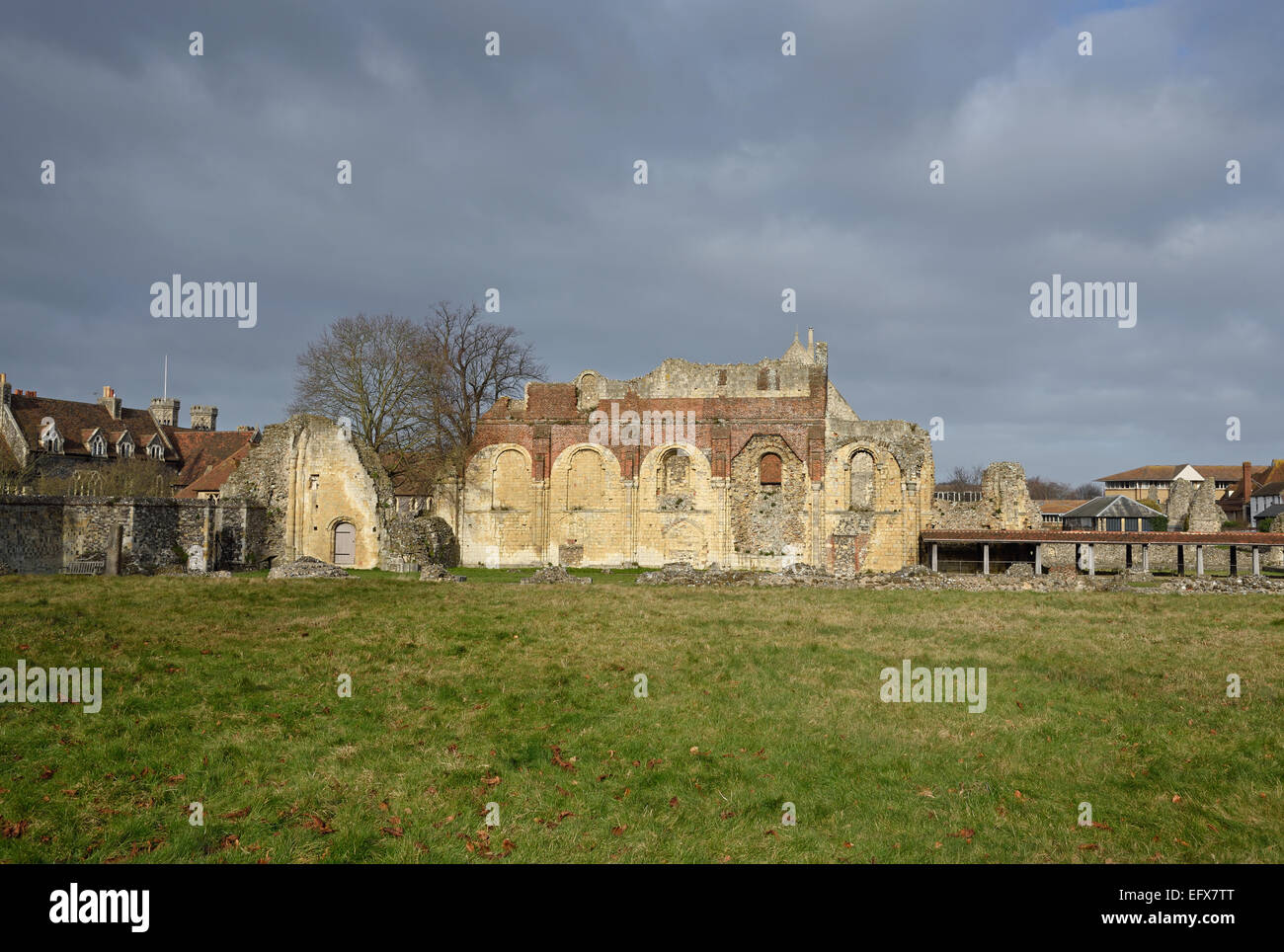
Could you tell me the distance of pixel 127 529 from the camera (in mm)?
28844

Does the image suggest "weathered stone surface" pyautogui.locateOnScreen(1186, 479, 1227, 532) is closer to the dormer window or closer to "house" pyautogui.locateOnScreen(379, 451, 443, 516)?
"house" pyautogui.locateOnScreen(379, 451, 443, 516)

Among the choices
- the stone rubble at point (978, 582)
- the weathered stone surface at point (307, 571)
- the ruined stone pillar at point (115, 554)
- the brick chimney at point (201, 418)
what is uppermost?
the brick chimney at point (201, 418)

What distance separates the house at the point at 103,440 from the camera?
5375cm

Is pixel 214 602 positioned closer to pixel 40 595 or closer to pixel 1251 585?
pixel 40 595

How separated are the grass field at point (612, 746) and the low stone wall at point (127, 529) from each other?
15271 millimetres

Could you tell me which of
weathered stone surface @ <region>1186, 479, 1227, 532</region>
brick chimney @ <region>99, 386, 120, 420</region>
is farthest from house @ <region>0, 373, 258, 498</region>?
weathered stone surface @ <region>1186, 479, 1227, 532</region>

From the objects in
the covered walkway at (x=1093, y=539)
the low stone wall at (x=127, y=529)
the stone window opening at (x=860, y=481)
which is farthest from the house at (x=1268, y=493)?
the low stone wall at (x=127, y=529)

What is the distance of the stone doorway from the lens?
3356 centimetres

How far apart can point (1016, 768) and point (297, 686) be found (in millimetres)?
8699

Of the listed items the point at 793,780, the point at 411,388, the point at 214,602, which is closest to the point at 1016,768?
the point at 793,780

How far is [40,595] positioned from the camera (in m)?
16.4

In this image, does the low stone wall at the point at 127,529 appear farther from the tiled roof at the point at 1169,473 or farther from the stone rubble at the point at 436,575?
the tiled roof at the point at 1169,473

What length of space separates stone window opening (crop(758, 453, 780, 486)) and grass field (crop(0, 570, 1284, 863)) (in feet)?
74.2

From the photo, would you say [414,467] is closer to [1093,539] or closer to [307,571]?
[307,571]
